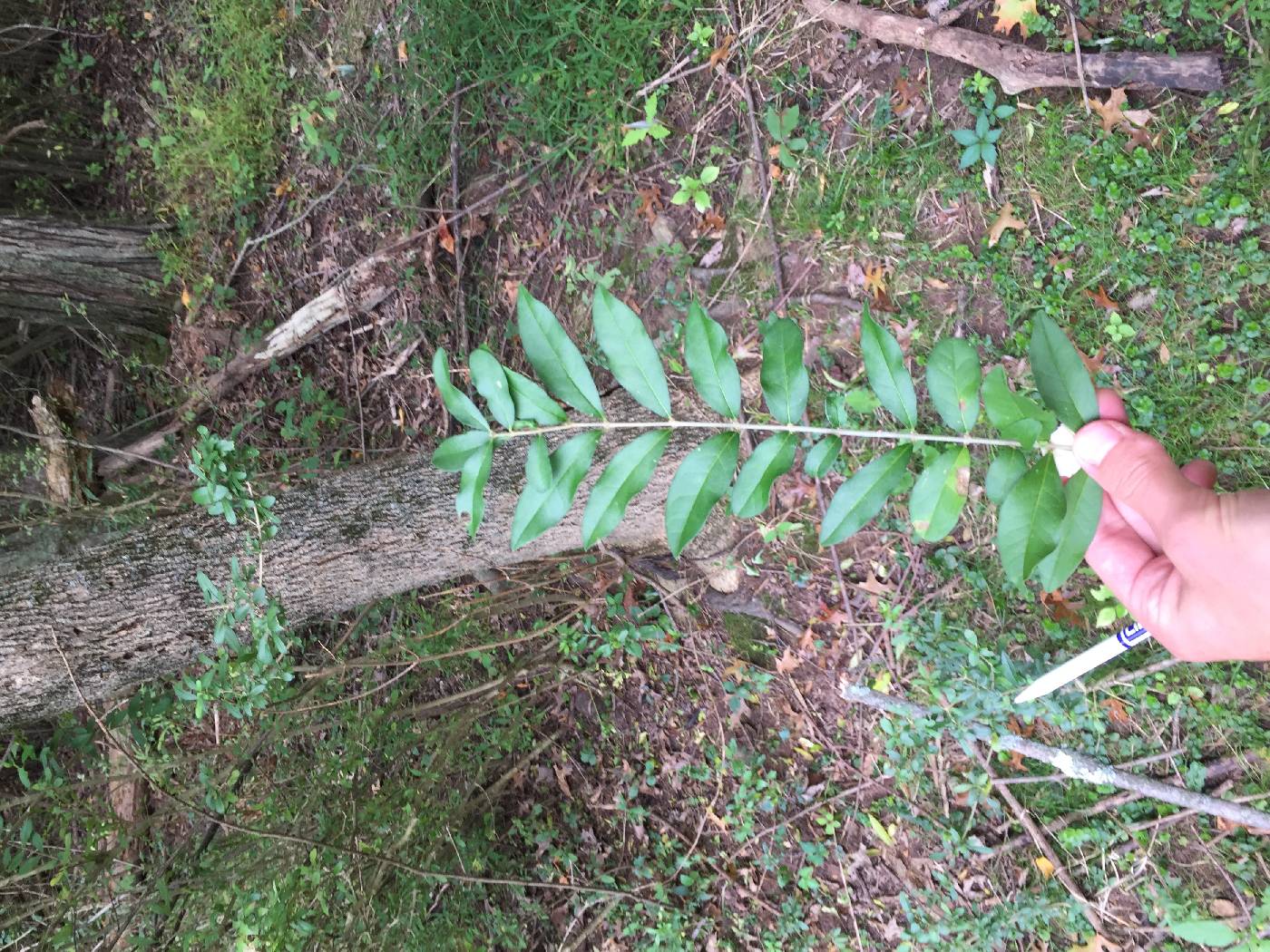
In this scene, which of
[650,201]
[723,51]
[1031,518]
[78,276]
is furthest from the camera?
[78,276]

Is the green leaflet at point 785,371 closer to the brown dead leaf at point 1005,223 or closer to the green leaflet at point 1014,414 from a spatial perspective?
the green leaflet at point 1014,414

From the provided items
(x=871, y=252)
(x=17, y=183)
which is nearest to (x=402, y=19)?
(x=871, y=252)

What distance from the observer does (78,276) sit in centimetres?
419

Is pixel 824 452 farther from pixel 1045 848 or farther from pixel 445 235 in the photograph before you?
pixel 445 235

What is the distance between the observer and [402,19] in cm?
379

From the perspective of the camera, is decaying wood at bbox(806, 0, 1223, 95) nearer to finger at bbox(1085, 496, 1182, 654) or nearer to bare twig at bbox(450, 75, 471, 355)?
finger at bbox(1085, 496, 1182, 654)

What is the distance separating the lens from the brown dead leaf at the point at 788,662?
3.13m

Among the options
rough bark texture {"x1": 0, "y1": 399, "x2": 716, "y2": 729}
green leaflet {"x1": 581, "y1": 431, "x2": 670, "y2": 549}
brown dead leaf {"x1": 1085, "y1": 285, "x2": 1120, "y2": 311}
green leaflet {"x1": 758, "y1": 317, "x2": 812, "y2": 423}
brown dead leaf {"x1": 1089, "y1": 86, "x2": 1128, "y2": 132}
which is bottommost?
rough bark texture {"x1": 0, "y1": 399, "x2": 716, "y2": 729}

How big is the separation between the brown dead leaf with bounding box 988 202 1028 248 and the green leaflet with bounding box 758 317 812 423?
1.54 meters

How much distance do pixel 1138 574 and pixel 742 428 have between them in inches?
40.6

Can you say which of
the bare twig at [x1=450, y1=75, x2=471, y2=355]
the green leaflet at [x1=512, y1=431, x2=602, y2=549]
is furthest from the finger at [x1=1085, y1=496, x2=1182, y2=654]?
the bare twig at [x1=450, y1=75, x2=471, y2=355]

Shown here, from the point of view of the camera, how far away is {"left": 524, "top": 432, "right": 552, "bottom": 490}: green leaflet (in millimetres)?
1509

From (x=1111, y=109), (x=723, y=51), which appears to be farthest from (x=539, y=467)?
(x=723, y=51)

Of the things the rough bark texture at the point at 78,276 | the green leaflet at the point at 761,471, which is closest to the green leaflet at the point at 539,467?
the green leaflet at the point at 761,471
